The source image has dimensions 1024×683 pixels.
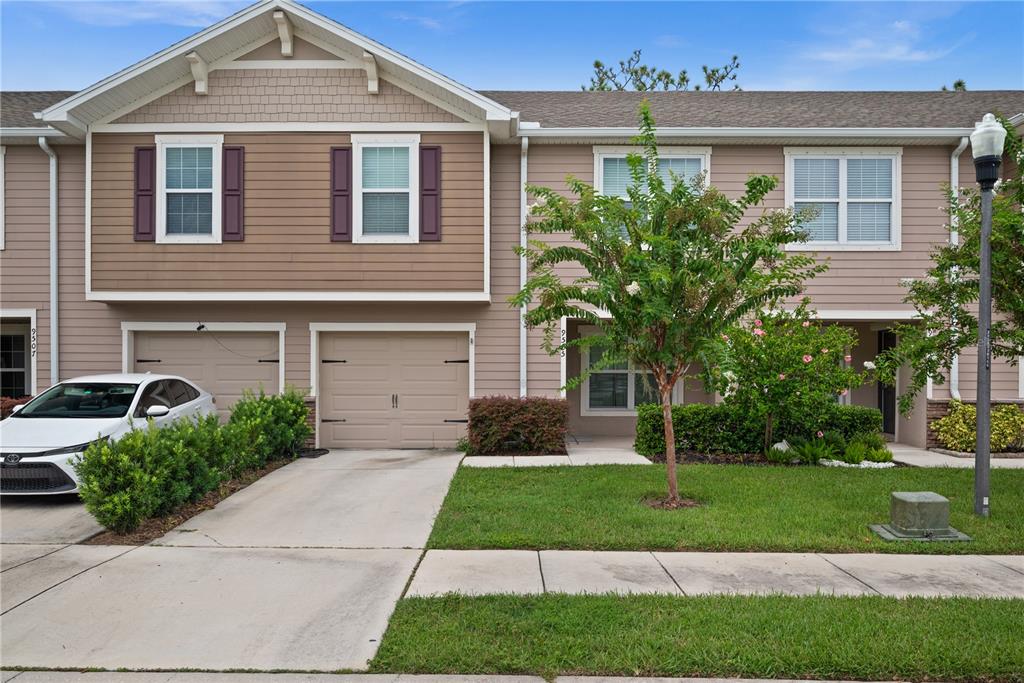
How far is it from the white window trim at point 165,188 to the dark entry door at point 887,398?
13.1m

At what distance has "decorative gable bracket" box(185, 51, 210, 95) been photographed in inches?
437

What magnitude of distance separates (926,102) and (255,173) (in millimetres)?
13552

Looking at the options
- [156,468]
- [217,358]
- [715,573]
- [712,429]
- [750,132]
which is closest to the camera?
[715,573]

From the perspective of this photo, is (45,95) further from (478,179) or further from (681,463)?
(681,463)

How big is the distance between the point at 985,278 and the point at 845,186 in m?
5.50

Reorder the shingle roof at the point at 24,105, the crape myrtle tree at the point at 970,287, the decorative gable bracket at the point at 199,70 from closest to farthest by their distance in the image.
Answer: the crape myrtle tree at the point at 970,287 < the decorative gable bracket at the point at 199,70 < the shingle roof at the point at 24,105

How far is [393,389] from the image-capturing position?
487 inches

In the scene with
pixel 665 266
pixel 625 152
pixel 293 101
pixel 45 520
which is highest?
pixel 293 101

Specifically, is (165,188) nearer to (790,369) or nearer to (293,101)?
(293,101)

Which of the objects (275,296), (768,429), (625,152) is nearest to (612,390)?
(768,429)

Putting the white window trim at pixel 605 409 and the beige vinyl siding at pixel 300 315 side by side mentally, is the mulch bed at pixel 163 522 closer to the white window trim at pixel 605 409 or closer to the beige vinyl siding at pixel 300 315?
the beige vinyl siding at pixel 300 315

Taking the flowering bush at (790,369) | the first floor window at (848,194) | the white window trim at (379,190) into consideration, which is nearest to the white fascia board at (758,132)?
the first floor window at (848,194)

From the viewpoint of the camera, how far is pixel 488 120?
11227 millimetres

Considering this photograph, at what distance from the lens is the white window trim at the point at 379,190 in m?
11.4
